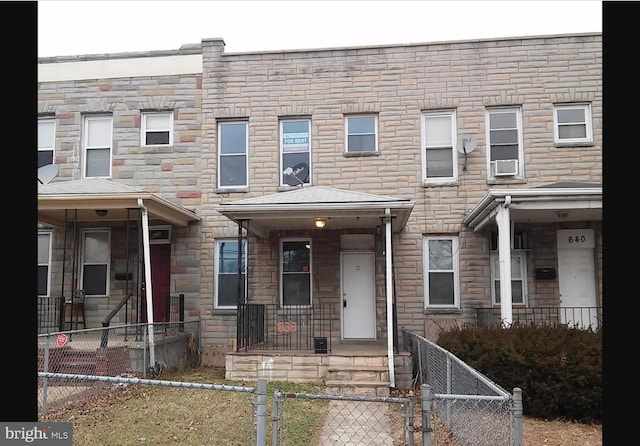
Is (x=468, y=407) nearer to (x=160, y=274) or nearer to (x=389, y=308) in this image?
(x=389, y=308)

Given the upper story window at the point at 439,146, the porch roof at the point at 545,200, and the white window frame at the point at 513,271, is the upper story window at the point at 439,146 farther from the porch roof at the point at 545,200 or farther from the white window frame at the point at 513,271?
the porch roof at the point at 545,200

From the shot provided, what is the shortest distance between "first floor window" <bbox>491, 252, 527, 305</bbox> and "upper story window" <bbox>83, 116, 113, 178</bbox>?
9.71m

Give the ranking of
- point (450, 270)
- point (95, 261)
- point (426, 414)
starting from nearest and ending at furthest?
point (426, 414) < point (450, 270) < point (95, 261)

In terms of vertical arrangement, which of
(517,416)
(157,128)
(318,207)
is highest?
(157,128)

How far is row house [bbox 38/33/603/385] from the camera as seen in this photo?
12938 millimetres

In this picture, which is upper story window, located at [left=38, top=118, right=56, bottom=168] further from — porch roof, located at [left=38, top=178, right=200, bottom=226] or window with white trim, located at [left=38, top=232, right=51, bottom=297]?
porch roof, located at [left=38, top=178, right=200, bottom=226]

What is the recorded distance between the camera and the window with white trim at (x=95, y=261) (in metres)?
13.9

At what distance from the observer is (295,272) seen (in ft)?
44.4

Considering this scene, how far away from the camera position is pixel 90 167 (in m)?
14.4

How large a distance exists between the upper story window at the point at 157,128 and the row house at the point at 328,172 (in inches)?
1.4

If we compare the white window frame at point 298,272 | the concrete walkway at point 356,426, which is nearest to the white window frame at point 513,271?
the white window frame at point 298,272

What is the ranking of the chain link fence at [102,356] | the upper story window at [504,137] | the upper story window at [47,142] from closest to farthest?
the chain link fence at [102,356]
the upper story window at [504,137]
the upper story window at [47,142]

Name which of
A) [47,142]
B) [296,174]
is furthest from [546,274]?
[47,142]

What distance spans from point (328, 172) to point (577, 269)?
6.12m
